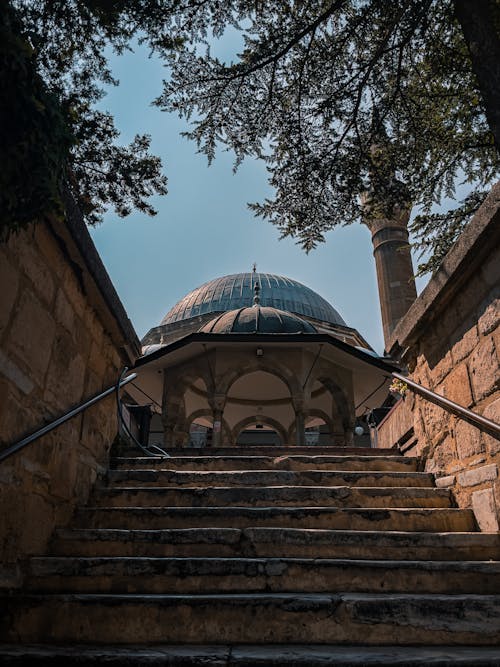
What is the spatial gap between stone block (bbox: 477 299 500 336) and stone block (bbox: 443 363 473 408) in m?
0.35

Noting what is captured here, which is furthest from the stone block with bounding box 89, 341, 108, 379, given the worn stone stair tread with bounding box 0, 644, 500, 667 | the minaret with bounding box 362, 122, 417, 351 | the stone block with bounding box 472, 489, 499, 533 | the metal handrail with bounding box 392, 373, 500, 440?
the minaret with bounding box 362, 122, 417, 351

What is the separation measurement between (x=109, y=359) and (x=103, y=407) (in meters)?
0.40

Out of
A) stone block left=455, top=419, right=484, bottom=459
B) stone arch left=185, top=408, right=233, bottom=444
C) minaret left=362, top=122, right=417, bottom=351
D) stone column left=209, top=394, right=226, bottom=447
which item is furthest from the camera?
minaret left=362, top=122, right=417, bottom=351

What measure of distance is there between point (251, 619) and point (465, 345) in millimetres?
2224

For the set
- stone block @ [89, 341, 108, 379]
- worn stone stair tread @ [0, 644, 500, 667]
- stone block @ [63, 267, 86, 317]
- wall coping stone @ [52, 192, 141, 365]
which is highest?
wall coping stone @ [52, 192, 141, 365]

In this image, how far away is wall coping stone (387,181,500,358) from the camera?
2841 millimetres

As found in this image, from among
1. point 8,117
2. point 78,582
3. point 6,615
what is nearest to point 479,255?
point 8,117

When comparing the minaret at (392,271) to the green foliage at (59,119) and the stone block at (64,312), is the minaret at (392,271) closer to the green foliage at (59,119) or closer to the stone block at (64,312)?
the green foliage at (59,119)

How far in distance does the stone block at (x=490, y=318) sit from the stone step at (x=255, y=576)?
52.8 inches

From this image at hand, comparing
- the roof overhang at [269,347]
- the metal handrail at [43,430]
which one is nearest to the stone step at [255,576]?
the metal handrail at [43,430]

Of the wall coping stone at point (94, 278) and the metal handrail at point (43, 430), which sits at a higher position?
the wall coping stone at point (94, 278)

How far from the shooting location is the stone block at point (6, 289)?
7.80 feet

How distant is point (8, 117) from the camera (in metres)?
1.83

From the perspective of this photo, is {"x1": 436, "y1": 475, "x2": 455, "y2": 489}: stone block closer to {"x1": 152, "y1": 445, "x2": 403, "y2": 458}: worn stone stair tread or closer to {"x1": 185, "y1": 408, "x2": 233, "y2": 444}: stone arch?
{"x1": 152, "y1": 445, "x2": 403, "y2": 458}: worn stone stair tread
